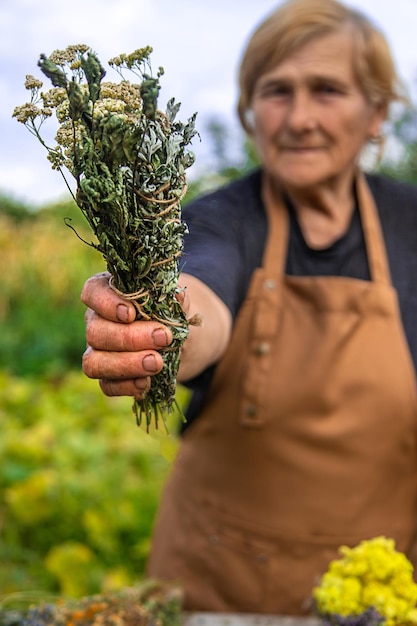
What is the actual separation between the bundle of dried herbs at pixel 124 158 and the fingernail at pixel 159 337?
0.07ft

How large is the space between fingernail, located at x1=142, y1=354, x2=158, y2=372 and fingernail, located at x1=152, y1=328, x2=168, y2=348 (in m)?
0.02

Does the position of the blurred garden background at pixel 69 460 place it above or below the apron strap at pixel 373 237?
below

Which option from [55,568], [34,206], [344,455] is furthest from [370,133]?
[34,206]

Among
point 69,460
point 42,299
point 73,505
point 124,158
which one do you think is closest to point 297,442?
point 124,158

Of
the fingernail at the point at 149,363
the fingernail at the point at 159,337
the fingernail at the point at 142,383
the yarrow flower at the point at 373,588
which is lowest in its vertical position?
the yarrow flower at the point at 373,588

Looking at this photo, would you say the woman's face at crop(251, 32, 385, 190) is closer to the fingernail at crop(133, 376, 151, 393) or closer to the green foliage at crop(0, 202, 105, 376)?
the fingernail at crop(133, 376, 151, 393)

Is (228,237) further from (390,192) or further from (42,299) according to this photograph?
(42,299)

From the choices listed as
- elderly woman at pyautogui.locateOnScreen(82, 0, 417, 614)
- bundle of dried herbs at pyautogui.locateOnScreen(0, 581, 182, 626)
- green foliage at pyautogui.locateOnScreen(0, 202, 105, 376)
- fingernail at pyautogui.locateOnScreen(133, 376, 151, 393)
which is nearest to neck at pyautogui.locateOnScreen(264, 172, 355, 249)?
elderly woman at pyautogui.locateOnScreen(82, 0, 417, 614)

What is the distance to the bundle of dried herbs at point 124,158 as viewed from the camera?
2.40ft

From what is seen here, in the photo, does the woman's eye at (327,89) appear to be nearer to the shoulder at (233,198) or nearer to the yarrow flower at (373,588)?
the shoulder at (233,198)

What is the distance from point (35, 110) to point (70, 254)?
5.21 meters

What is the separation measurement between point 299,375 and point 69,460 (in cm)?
182

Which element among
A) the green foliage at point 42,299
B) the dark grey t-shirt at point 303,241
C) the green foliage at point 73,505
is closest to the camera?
the dark grey t-shirt at point 303,241

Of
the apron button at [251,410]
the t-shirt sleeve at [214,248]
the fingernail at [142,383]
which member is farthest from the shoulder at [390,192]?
the fingernail at [142,383]
